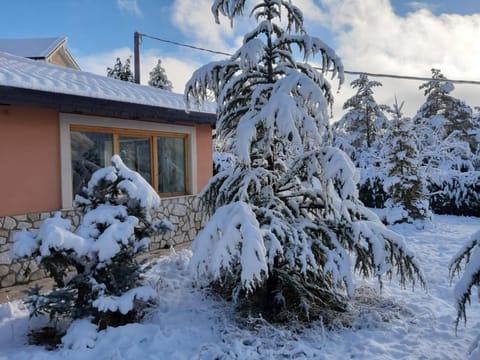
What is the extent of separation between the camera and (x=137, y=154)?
21.9 feet

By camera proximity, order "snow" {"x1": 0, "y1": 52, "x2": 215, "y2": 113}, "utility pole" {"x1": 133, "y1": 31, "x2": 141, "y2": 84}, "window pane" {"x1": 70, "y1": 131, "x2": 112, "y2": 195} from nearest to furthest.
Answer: "snow" {"x1": 0, "y1": 52, "x2": 215, "y2": 113} → "window pane" {"x1": 70, "y1": 131, "x2": 112, "y2": 195} → "utility pole" {"x1": 133, "y1": 31, "x2": 141, "y2": 84}

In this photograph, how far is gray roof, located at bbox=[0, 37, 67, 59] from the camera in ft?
49.6

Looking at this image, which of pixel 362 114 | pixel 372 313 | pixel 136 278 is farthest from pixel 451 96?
pixel 136 278

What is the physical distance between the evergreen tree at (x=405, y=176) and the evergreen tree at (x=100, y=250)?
7.50m

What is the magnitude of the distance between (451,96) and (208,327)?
22.1m

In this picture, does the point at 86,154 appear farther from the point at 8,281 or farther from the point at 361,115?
the point at 361,115

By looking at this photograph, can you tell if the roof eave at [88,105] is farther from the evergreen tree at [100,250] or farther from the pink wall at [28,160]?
the evergreen tree at [100,250]

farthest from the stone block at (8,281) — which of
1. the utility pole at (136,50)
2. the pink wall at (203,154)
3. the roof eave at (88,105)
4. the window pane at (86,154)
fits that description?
the utility pole at (136,50)

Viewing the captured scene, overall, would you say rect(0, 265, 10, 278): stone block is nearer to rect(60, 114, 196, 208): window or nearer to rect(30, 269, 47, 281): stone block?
rect(30, 269, 47, 281): stone block

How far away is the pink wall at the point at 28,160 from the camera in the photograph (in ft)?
15.8

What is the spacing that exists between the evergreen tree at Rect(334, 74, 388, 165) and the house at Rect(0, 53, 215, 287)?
569 inches

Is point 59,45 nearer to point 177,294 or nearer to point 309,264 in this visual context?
point 177,294

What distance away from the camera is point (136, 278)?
360 centimetres

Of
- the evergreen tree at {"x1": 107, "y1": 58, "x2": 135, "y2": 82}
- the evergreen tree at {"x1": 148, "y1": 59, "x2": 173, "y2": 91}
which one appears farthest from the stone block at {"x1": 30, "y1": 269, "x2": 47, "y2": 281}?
the evergreen tree at {"x1": 107, "y1": 58, "x2": 135, "y2": 82}
